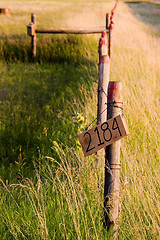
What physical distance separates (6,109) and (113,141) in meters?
4.62

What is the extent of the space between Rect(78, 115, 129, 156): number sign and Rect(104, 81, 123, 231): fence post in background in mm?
27

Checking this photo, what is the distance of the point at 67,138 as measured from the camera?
4.91 m

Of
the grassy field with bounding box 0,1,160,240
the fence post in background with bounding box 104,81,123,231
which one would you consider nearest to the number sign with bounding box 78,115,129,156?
the fence post in background with bounding box 104,81,123,231

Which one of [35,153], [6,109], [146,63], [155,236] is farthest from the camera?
[146,63]

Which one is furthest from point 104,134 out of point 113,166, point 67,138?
point 67,138

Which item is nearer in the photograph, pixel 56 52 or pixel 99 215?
pixel 99 215

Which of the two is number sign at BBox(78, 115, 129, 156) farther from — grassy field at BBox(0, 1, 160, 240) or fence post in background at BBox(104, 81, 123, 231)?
grassy field at BBox(0, 1, 160, 240)

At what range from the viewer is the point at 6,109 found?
21.6 feet

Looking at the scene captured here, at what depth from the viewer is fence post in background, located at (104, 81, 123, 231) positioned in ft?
7.79

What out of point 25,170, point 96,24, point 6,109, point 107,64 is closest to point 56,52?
point 96,24

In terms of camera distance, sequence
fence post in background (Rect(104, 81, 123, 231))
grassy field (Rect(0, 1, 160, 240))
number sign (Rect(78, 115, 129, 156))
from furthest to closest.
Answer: grassy field (Rect(0, 1, 160, 240)) < fence post in background (Rect(104, 81, 123, 231)) < number sign (Rect(78, 115, 129, 156))

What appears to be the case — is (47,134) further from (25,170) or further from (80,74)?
(80,74)

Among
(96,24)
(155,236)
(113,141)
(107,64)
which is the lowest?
(155,236)

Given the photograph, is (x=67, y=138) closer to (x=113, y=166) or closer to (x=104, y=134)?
(x=113, y=166)
